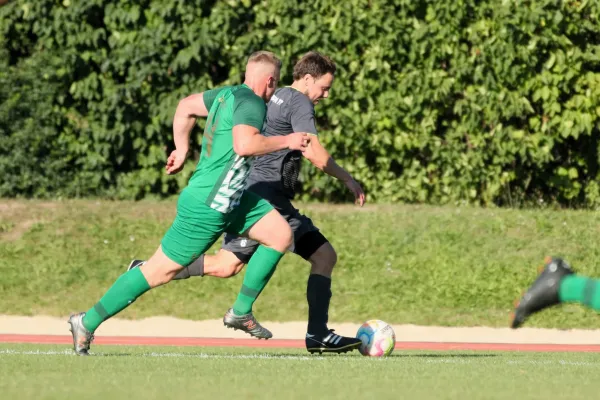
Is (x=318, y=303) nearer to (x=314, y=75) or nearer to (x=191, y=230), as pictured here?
(x=191, y=230)

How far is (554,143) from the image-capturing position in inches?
594

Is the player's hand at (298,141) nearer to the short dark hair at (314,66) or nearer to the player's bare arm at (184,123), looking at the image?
the player's bare arm at (184,123)

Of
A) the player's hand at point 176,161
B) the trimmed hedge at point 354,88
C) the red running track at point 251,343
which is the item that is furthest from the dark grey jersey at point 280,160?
the trimmed hedge at point 354,88

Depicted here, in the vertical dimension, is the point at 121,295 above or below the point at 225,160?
below

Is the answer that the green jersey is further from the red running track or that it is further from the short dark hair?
the red running track

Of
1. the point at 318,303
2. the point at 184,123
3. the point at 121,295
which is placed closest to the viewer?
the point at 121,295

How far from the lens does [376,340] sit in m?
8.59

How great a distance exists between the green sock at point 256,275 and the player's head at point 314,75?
4.07 feet

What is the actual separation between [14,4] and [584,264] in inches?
295

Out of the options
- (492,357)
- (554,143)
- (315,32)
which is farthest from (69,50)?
(492,357)

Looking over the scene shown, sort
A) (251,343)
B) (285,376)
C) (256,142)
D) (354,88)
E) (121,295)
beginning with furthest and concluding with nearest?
(354,88), (251,343), (121,295), (256,142), (285,376)

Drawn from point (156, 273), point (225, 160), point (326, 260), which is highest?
point (225, 160)

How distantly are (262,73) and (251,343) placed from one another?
11.1 ft

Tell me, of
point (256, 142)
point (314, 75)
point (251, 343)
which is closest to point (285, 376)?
point (256, 142)
